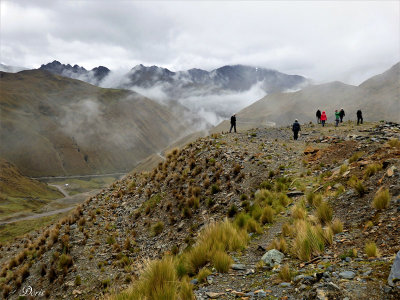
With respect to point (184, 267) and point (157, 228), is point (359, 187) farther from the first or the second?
point (157, 228)

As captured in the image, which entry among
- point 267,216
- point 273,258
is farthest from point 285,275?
point 267,216

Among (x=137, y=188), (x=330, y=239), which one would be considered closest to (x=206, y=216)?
(x=330, y=239)

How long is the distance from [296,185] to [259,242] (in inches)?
243

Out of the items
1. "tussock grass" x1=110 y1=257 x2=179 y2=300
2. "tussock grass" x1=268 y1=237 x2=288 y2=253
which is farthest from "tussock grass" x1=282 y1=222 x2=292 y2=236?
"tussock grass" x1=110 y1=257 x2=179 y2=300

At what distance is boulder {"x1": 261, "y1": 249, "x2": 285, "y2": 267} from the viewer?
7617 mm

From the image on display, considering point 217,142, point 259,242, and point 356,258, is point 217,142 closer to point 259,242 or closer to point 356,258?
point 259,242

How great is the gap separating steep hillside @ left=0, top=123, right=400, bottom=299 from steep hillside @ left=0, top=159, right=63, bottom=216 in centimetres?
14856

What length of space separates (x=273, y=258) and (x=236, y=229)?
3368mm

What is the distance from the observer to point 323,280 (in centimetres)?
547

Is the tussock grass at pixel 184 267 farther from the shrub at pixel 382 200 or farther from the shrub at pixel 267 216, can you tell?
the shrub at pixel 382 200

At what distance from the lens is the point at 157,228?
55.5 ft

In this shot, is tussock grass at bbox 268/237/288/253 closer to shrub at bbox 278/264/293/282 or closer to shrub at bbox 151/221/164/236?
shrub at bbox 278/264/293/282

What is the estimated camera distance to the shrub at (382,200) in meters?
8.40

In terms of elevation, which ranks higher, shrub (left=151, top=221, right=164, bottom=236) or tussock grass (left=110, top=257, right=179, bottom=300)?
tussock grass (left=110, top=257, right=179, bottom=300)
